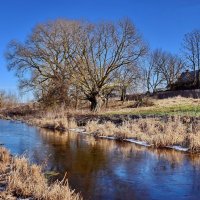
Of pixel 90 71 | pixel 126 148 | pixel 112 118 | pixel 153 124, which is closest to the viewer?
pixel 126 148

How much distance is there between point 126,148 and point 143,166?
4039 mm

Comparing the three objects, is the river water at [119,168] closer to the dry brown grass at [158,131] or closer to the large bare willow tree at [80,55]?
the dry brown grass at [158,131]

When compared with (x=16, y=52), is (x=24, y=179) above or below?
below

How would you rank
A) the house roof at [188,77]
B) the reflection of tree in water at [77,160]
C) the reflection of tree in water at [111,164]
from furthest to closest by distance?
1. the house roof at [188,77]
2. the reflection of tree in water at [77,160]
3. the reflection of tree in water at [111,164]

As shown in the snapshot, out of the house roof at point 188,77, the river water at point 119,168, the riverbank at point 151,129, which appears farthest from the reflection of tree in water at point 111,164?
the house roof at point 188,77

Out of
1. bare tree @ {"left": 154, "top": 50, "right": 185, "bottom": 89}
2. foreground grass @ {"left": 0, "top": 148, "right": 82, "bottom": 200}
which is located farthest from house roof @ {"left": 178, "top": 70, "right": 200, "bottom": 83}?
foreground grass @ {"left": 0, "top": 148, "right": 82, "bottom": 200}

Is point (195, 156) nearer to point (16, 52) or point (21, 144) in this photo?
point (21, 144)

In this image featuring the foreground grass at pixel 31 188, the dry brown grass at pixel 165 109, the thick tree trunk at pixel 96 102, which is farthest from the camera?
the thick tree trunk at pixel 96 102

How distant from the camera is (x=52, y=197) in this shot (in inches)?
274

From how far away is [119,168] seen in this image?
36.6 ft

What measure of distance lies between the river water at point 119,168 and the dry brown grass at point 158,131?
1.01m

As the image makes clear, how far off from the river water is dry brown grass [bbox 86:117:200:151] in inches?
39.8

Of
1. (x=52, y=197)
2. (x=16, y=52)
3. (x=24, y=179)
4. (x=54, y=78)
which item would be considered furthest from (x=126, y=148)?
(x=16, y=52)

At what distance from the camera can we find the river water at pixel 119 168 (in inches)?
333
